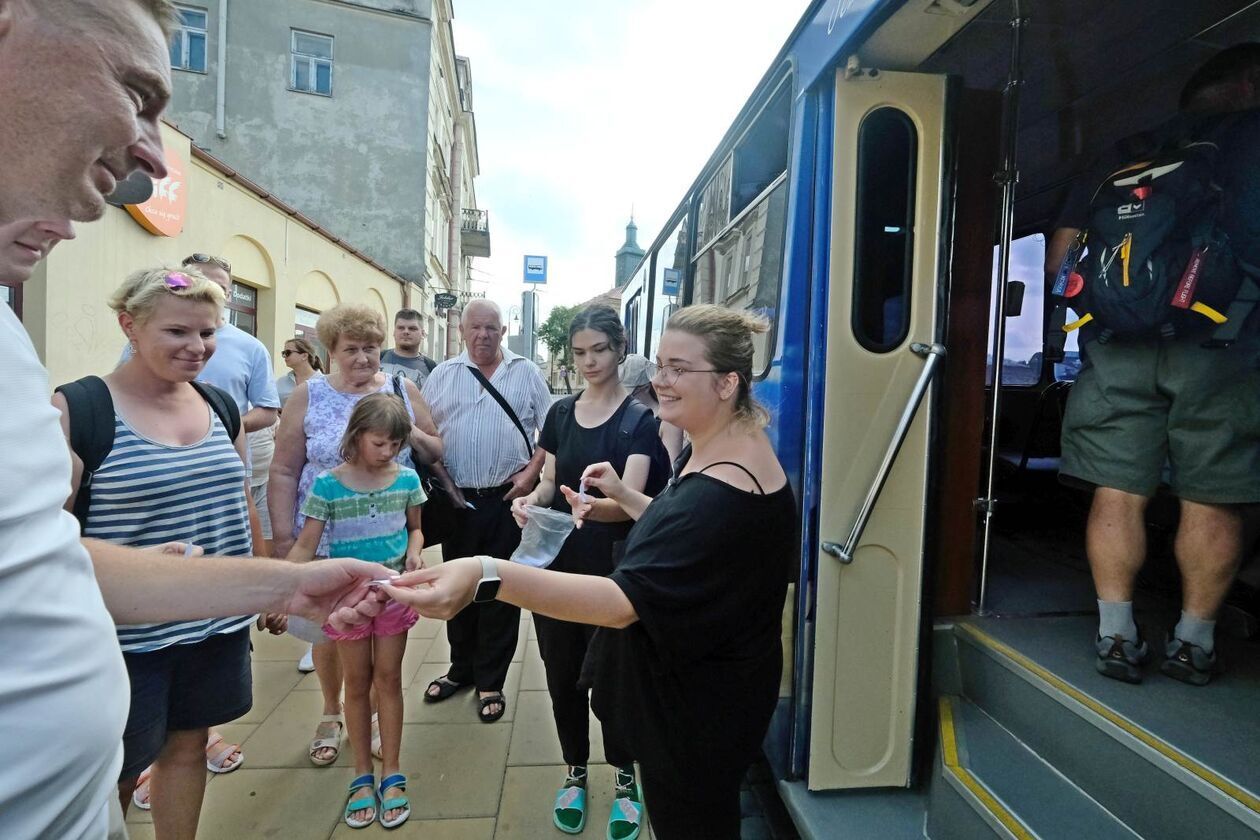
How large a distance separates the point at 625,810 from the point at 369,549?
56.0 inches

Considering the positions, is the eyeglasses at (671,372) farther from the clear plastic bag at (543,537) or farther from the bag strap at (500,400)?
the bag strap at (500,400)

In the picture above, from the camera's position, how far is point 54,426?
0.79 metres

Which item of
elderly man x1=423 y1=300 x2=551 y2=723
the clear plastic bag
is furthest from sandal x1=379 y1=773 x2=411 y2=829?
the clear plastic bag

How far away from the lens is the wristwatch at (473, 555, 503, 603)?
1.29 metres

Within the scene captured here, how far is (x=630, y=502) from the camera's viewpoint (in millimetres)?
2164

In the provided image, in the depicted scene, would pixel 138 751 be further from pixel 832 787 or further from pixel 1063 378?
pixel 1063 378

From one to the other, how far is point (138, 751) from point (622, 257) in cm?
5513

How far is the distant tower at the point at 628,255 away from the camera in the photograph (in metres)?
52.3

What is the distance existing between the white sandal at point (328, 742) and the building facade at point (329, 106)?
1615 centimetres

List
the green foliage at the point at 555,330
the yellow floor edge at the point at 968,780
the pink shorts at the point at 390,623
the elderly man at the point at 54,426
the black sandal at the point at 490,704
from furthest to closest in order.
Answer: the green foliage at the point at 555,330, the black sandal at the point at 490,704, the pink shorts at the point at 390,623, the yellow floor edge at the point at 968,780, the elderly man at the point at 54,426

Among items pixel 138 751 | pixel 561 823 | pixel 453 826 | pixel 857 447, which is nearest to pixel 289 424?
pixel 138 751

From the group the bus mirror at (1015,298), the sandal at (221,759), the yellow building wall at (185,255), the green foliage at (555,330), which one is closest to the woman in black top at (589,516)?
the sandal at (221,759)

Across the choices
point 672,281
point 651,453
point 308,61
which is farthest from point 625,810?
point 308,61

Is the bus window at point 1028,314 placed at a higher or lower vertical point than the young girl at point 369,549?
higher
